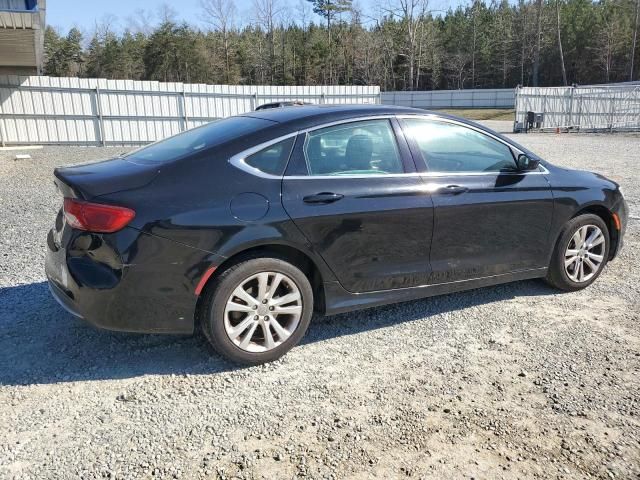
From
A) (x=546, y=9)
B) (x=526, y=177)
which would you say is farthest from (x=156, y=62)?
(x=526, y=177)

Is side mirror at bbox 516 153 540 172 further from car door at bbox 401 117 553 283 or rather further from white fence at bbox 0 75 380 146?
white fence at bbox 0 75 380 146

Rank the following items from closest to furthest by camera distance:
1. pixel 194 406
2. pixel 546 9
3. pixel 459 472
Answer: pixel 459 472
pixel 194 406
pixel 546 9

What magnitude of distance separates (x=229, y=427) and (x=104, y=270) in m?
1.16

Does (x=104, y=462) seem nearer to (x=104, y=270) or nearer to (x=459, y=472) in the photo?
(x=104, y=270)

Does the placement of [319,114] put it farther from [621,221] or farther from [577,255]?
[621,221]

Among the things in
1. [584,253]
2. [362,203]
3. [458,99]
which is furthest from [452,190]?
[458,99]

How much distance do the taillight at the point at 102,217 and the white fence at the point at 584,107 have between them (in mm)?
25872

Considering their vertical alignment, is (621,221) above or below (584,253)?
above

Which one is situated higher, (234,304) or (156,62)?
(156,62)

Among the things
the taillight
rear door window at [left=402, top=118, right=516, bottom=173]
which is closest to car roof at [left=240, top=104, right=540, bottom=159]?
rear door window at [left=402, top=118, right=516, bottom=173]

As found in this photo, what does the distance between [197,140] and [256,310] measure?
1.30 meters

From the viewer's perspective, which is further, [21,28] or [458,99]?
[458,99]

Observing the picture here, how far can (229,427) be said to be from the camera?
2873 mm

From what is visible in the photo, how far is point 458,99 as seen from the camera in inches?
2096
